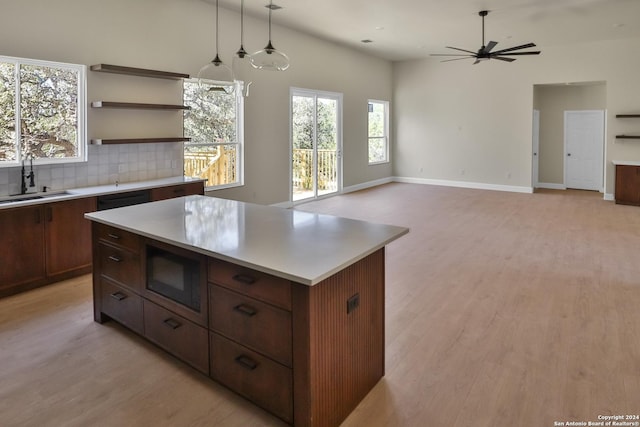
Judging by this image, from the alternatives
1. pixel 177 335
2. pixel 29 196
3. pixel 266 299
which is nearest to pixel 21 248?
pixel 29 196

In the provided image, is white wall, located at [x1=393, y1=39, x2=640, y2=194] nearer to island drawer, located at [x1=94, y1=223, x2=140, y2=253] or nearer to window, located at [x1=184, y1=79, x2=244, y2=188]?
window, located at [x1=184, y1=79, x2=244, y2=188]

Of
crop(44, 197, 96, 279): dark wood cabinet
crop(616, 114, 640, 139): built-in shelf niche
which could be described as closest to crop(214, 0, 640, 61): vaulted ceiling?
crop(616, 114, 640, 139): built-in shelf niche

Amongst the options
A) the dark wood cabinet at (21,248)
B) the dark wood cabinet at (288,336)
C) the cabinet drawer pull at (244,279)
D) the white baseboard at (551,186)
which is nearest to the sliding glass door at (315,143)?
the dark wood cabinet at (21,248)

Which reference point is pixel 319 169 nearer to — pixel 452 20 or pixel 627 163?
pixel 452 20

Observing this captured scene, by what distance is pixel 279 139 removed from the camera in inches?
300

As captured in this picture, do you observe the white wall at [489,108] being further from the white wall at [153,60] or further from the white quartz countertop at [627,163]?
the white wall at [153,60]

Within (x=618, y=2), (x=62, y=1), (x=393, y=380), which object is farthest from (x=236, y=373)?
(x=618, y=2)

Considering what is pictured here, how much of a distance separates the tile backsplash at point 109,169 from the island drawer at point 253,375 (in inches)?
127

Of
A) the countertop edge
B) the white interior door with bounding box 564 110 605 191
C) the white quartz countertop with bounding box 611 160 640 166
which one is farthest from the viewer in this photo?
the white interior door with bounding box 564 110 605 191

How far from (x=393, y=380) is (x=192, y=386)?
3.74 ft

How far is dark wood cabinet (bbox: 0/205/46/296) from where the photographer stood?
368 cm

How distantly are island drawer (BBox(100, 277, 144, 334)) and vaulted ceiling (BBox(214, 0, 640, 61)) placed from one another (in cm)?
456

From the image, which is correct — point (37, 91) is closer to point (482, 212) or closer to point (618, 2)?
point (482, 212)

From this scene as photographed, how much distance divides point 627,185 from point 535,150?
248 cm
